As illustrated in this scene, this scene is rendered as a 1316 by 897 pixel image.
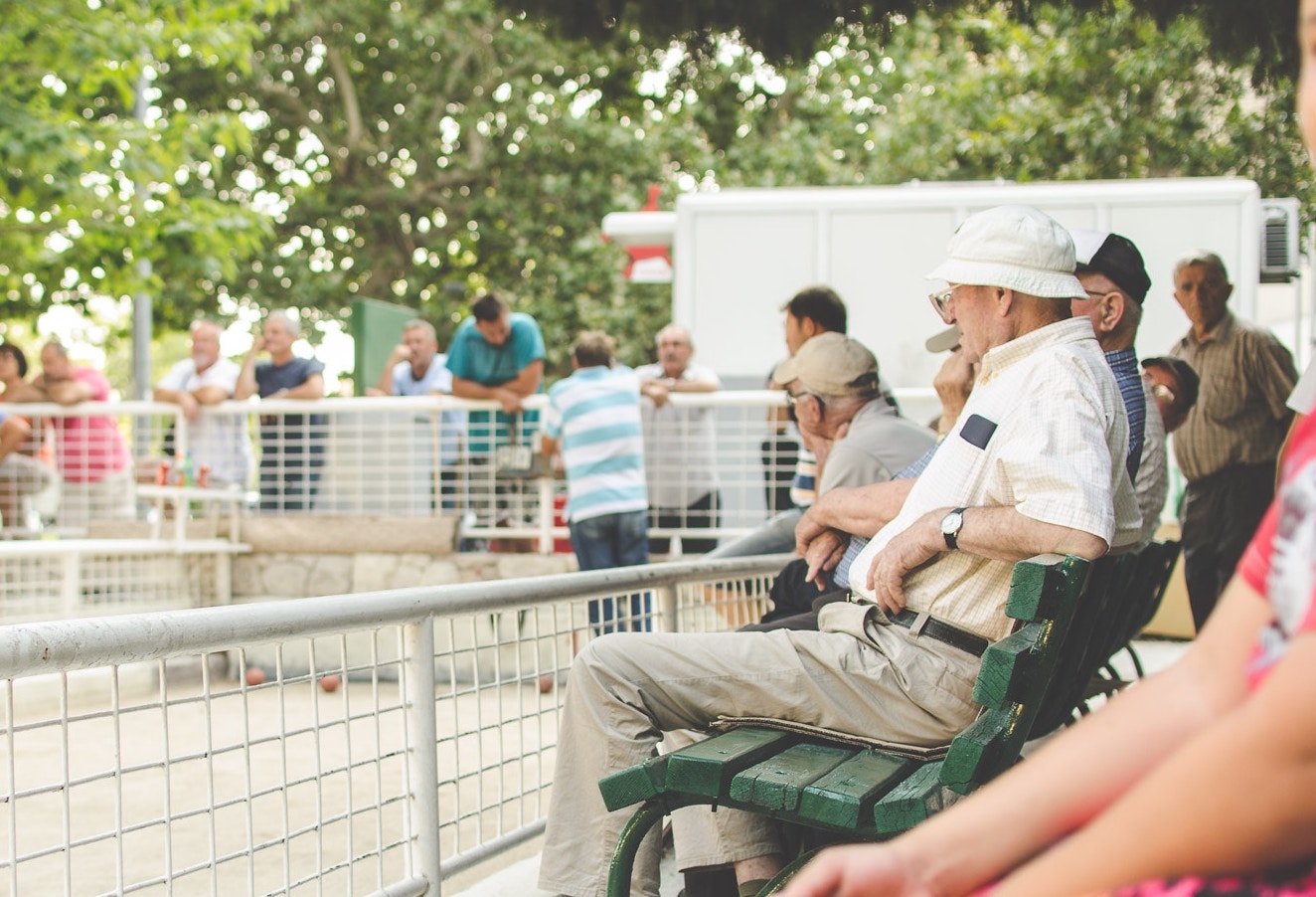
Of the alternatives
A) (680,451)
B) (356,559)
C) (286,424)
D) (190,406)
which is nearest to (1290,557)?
(680,451)

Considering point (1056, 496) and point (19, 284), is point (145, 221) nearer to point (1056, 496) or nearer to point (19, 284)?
point (19, 284)

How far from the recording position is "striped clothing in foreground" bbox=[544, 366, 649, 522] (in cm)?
745

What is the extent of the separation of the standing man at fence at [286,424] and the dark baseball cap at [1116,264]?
21.7ft

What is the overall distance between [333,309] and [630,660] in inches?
806

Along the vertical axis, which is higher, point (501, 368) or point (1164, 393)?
point (501, 368)

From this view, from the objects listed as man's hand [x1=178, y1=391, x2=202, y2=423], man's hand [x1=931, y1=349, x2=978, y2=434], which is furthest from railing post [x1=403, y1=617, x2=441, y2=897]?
man's hand [x1=178, y1=391, x2=202, y2=423]

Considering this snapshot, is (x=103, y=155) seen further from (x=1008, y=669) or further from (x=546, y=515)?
(x=1008, y=669)

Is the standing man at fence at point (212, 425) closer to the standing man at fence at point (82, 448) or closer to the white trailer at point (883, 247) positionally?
the standing man at fence at point (82, 448)

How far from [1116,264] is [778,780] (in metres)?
2.19

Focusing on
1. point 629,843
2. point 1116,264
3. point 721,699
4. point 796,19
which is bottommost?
point 629,843

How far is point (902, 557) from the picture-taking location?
8.98ft

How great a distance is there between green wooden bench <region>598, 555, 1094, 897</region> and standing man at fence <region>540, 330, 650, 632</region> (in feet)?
15.8

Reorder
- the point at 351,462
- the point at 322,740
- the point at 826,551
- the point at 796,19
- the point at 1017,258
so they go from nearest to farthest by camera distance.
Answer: the point at 1017,258
the point at 322,740
the point at 826,551
the point at 796,19
the point at 351,462

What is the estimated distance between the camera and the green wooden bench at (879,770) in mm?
2316
